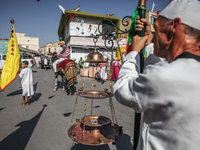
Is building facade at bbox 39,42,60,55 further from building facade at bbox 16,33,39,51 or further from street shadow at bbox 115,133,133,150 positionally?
street shadow at bbox 115,133,133,150

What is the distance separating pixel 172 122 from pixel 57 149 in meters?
2.79

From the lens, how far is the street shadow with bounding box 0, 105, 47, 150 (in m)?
3.04

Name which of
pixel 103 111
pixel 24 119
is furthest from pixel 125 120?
pixel 24 119

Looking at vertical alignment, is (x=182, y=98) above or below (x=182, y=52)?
below

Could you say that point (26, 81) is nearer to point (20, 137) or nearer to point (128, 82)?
point (20, 137)

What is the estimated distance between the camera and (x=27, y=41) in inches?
2467

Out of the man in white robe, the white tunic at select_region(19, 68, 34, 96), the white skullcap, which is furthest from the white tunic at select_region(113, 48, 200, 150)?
the white tunic at select_region(19, 68, 34, 96)

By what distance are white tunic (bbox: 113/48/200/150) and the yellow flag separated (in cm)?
533

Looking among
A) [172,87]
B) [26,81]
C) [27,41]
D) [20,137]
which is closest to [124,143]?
[20,137]

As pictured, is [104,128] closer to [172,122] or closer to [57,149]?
[57,149]

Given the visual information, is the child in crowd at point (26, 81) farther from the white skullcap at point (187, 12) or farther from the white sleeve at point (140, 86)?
the white skullcap at point (187, 12)

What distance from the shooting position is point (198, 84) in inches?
31.3

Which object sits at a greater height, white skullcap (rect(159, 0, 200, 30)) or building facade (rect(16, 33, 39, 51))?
building facade (rect(16, 33, 39, 51))

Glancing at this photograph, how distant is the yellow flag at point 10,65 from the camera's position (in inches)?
196
